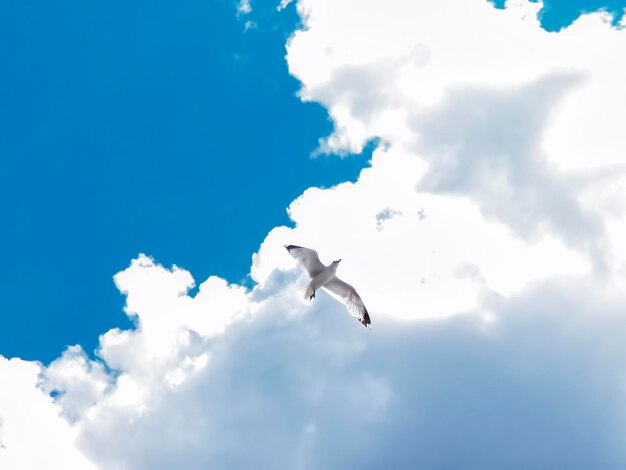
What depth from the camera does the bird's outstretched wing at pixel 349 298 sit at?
51188 mm

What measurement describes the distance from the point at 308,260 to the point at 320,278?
154cm

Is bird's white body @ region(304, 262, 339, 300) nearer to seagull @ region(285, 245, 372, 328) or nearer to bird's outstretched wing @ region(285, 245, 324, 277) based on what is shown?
seagull @ region(285, 245, 372, 328)

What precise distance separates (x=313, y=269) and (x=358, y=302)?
530cm

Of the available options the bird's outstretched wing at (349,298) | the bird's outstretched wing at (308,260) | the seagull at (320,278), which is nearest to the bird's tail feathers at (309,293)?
the seagull at (320,278)

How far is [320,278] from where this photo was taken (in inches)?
1933

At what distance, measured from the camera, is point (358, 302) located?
52281 mm

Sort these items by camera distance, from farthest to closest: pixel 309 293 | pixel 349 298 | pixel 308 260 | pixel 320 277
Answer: pixel 349 298 → pixel 308 260 → pixel 320 277 → pixel 309 293

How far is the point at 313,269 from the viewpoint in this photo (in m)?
49.2

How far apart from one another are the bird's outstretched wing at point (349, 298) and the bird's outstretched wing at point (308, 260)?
2207 millimetres

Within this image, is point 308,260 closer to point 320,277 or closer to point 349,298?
point 320,277

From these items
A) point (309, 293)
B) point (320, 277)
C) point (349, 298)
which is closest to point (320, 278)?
point (320, 277)

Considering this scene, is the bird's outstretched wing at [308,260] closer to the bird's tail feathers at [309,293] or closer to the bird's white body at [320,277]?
the bird's white body at [320,277]

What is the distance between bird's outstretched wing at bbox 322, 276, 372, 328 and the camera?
5119 cm

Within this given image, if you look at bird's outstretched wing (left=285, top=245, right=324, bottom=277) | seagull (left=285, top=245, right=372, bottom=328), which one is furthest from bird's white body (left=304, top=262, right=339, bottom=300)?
bird's outstretched wing (left=285, top=245, right=324, bottom=277)
